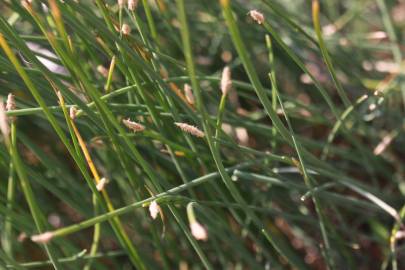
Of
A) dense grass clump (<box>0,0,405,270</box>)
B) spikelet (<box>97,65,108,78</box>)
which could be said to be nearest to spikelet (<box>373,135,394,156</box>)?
dense grass clump (<box>0,0,405,270</box>)

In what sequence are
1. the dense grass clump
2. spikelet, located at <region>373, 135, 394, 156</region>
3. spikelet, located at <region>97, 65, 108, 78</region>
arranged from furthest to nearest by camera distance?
spikelet, located at <region>373, 135, 394, 156</region> → spikelet, located at <region>97, 65, 108, 78</region> → the dense grass clump

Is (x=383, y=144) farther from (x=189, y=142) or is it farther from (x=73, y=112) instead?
(x=73, y=112)

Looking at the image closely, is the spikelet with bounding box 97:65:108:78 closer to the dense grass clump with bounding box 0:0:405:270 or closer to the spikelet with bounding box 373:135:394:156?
the dense grass clump with bounding box 0:0:405:270

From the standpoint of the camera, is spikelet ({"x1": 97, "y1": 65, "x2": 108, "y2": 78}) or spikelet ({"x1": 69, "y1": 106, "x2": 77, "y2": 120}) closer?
spikelet ({"x1": 69, "y1": 106, "x2": 77, "y2": 120})

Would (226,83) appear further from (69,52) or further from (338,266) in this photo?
(338,266)

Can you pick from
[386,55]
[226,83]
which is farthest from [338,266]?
[386,55]

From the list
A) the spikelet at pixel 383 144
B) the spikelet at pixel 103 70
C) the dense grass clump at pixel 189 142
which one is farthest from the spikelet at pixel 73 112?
the spikelet at pixel 383 144

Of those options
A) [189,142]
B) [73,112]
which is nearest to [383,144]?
[189,142]

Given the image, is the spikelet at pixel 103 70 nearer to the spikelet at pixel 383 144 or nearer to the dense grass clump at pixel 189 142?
the dense grass clump at pixel 189 142

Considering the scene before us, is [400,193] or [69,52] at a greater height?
[69,52]
